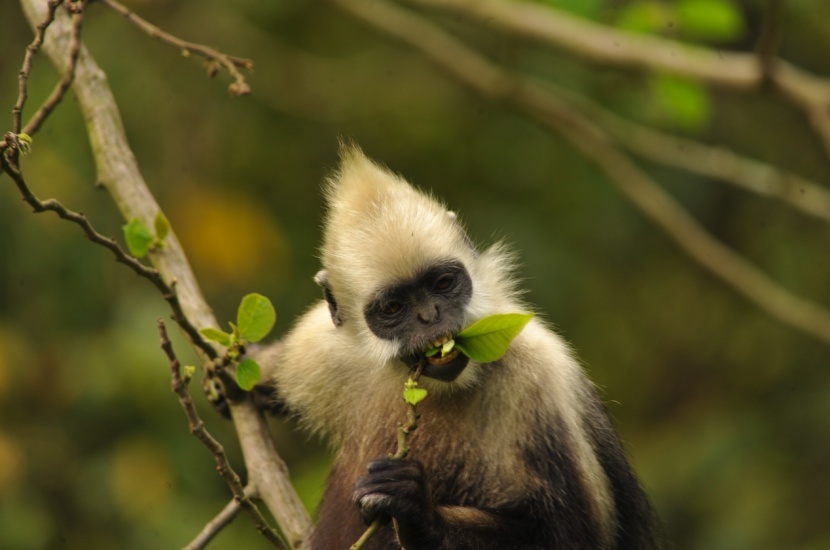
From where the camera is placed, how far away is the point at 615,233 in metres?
9.68

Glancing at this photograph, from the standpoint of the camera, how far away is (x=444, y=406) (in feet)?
13.9

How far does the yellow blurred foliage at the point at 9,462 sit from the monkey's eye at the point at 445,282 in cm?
385

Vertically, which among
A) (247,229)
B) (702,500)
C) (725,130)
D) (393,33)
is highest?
(725,130)

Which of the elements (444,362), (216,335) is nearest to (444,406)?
(444,362)

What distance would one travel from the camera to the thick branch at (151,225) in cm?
426

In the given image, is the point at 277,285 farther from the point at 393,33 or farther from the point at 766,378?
the point at 766,378

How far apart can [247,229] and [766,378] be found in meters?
4.40

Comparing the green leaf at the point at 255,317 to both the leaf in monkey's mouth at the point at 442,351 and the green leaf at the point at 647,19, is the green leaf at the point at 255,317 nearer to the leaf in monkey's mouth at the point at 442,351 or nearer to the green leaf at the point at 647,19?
the leaf in monkey's mouth at the point at 442,351

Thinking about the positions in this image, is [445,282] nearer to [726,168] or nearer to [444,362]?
[444,362]

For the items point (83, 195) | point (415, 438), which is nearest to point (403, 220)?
point (415, 438)

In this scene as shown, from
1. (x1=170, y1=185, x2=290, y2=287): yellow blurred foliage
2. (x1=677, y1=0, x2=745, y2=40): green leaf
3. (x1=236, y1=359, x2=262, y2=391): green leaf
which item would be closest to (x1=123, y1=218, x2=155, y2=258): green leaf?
(x1=236, y1=359, x2=262, y2=391): green leaf

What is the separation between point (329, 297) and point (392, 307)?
41 cm

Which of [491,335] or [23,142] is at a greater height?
[491,335]

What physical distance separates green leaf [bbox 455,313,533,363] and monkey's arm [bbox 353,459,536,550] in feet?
1.38
